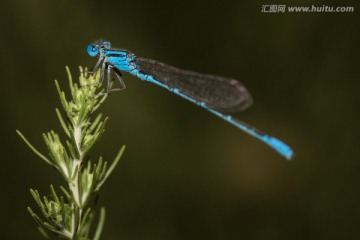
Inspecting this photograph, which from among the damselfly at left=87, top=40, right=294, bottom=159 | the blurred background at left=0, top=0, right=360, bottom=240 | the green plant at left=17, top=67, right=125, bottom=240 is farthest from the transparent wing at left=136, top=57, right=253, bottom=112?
the green plant at left=17, top=67, right=125, bottom=240

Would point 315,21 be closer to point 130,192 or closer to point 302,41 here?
point 302,41

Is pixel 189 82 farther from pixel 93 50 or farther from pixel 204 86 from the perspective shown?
pixel 93 50

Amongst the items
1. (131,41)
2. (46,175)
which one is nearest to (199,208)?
(46,175)

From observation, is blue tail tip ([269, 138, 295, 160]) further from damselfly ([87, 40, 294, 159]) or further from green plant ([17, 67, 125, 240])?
green plant ([17, 67, 125, 240])

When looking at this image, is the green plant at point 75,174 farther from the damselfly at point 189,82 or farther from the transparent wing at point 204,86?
the transparent wing at point 204,86

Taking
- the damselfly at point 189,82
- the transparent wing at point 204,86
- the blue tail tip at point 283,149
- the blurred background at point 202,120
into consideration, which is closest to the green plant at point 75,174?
the damselfly at point 189,82

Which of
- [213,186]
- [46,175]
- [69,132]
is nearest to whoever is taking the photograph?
[69,132]

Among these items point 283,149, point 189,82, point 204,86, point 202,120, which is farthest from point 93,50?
point 283,149

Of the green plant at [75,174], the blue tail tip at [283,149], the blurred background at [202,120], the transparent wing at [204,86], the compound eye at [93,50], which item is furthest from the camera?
the blurred background at [202,120]
